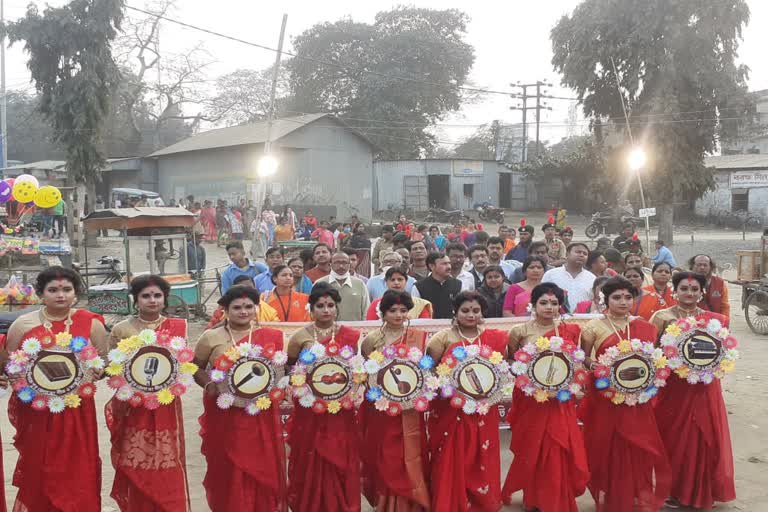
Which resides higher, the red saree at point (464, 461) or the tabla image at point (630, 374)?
the tabla image at point (630, 374)

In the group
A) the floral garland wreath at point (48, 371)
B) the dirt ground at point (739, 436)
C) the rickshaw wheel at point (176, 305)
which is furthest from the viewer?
the rickshaw wheel at point (176, 305)

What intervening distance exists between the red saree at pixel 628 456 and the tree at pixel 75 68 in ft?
58.7

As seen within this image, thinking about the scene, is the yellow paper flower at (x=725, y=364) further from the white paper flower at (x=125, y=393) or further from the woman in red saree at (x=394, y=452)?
the white paper flower at (x=125, y=393)

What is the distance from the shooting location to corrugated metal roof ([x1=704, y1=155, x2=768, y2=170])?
34.9 metres

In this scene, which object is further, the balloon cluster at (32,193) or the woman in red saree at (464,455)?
the balloon cluster at (32,193)

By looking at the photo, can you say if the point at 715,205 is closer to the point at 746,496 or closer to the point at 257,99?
the point at 257,99

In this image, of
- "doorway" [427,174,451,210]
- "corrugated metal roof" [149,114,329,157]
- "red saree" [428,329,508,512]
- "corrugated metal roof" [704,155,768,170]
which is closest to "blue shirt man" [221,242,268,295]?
"red saree" [428,329,508,512]

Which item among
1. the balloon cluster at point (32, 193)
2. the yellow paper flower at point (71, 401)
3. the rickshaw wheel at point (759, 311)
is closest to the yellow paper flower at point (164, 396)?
the yellow paper flower at point (71, 401)

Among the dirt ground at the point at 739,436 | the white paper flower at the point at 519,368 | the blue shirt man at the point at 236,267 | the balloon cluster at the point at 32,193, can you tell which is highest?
the balloon cluster at the point at 32,193

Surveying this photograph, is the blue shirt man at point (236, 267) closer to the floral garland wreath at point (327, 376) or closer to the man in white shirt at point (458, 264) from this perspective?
the man in white shirt at point (458, 264)

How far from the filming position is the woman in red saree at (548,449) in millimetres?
4504

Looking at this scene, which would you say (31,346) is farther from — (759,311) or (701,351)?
(759,311)

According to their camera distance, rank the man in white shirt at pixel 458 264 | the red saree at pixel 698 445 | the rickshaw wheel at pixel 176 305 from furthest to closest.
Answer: the rickshaw wheel at pixel 176 305, the man in white shirt at pixel 458 264, the red saree at pixel 698 445

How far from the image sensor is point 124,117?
44.2 m
